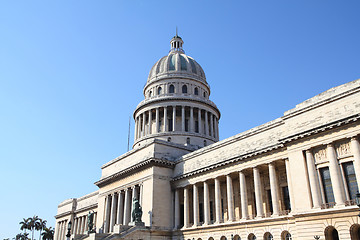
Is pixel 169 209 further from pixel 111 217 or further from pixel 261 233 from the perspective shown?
pixel 261 233

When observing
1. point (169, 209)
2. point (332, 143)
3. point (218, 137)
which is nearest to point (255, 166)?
point (332, 143)

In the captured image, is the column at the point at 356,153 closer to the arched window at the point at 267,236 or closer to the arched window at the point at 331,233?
the arched window at the point at 331,233

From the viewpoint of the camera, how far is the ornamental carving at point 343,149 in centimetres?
2498

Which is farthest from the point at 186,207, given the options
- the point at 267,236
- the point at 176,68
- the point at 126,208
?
the point at 176,68

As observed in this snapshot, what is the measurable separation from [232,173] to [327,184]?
11160 mm

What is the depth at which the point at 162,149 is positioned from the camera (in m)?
44.1

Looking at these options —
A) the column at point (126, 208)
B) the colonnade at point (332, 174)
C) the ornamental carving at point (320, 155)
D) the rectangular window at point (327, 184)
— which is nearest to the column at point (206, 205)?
the column at point (126, 208)

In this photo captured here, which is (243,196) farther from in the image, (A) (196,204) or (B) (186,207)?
(B) (186,207)

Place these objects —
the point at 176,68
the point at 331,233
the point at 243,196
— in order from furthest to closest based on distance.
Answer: the point at 176,68, the point at 243,196, the point at 331,233

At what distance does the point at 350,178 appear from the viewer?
2475 centimetres

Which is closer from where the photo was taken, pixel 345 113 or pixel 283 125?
pixel 345 113

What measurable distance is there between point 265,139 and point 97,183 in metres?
29.8

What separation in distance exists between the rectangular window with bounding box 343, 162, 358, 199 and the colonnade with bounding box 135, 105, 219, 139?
32.2 meters

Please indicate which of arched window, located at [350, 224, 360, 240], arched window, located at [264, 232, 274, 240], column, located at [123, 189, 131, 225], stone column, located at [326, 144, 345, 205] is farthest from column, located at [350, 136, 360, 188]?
column, located at [123, 189, 131, 225]
